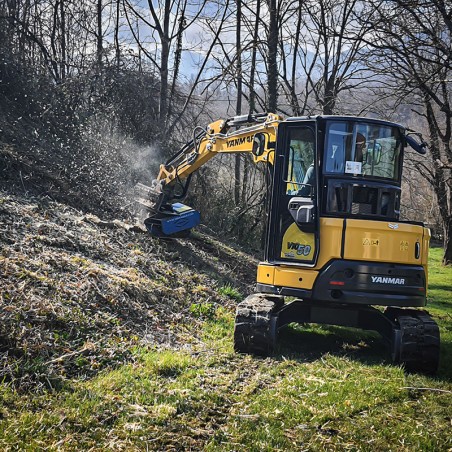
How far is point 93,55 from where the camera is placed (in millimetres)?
17062

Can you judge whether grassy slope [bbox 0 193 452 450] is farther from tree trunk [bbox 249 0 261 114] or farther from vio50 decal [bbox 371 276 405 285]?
tree trunk [bbox 249 0 261 114]

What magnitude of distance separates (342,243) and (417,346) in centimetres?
156

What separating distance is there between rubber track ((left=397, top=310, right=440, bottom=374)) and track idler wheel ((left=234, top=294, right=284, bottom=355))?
1.63 meters

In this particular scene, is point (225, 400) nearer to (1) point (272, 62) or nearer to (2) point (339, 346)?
(2) point (339, 346)

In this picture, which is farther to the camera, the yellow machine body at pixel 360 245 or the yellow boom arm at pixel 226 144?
the yellow boom arm at pixel 226 144

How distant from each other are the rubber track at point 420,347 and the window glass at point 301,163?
7.29ft

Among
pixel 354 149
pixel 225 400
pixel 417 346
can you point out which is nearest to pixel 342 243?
pixel 354 149

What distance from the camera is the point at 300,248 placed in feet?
24.6

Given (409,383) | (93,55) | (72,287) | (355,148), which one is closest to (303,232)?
(355,148)

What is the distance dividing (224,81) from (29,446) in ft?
55.0

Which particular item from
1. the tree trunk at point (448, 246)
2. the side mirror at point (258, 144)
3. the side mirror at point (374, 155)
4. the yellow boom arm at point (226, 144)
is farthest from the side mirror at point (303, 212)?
the tree trunk at point (448, 246)

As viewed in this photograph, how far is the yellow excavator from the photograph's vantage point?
7.09 m

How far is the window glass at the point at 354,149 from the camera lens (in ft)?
24.0

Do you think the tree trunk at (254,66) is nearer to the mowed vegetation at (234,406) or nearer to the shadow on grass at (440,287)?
the shadow on grass at (440,287)
